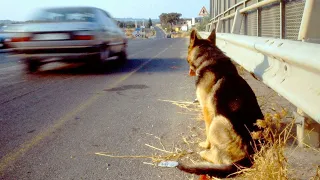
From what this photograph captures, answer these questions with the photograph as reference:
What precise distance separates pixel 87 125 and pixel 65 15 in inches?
258

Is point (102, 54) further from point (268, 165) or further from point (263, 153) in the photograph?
point (268, 165)

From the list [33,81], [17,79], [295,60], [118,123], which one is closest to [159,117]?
[118,123]

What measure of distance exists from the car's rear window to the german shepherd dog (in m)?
6.77

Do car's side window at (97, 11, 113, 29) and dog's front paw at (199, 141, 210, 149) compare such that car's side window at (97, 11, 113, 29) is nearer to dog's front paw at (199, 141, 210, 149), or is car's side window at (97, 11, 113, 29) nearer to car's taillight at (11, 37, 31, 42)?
car's taillight at (11, 37, 31, 42)

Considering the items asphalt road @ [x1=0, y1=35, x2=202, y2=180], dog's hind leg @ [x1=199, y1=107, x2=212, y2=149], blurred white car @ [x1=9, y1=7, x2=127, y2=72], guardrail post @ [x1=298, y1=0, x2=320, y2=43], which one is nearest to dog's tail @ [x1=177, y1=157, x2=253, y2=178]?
asphalt road @ [x1=0, y1=35, x2=202, y2=180]

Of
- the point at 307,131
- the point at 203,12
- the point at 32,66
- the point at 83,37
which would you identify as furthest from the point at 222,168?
the point at 203,12

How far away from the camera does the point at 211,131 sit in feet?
9.68

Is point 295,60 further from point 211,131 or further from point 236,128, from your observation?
point 211,131

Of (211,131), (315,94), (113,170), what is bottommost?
(113,170)

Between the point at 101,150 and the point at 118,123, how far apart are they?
0.98 metres

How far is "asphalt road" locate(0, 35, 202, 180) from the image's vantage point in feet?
9.53

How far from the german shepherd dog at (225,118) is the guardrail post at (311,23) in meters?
0.69

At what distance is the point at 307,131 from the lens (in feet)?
9.71

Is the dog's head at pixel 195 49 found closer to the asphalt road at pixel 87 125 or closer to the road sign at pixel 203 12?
the asphalt road at pixel 87 125
